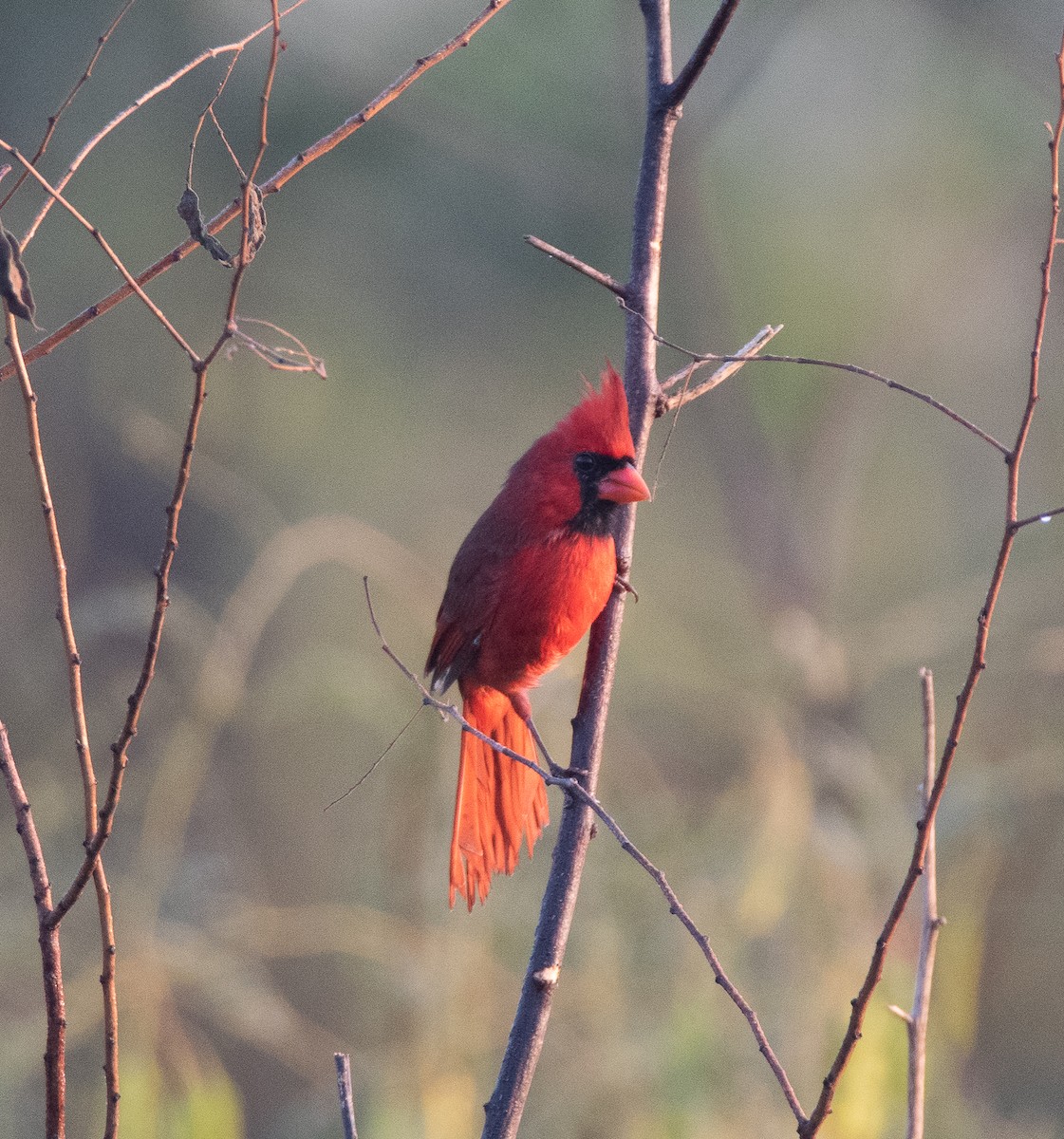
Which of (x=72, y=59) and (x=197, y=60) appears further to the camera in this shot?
(x=72, y=59)

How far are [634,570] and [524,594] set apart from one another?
423 centimetres

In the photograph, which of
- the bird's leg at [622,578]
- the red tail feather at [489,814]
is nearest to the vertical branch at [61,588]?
the bird's leg at [622,578]

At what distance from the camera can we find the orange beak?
1675 millimetres

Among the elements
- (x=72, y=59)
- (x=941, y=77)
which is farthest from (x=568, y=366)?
(x=72, y=59)

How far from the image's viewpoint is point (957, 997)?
217cm

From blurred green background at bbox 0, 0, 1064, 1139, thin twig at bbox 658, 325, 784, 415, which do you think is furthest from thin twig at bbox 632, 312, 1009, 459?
blurred green background at bbox 0, 0, 1064, 1139

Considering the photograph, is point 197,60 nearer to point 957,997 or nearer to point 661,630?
point 957,997

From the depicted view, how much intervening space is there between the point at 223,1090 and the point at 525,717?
27.8 inches

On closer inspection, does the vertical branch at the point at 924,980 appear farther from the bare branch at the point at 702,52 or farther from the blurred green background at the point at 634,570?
the blurred green background at the point at 634,570

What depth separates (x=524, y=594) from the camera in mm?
1922

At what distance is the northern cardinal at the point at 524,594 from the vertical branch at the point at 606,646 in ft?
0.77

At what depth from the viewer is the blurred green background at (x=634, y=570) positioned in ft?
7.98

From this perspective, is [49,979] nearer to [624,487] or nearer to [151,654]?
[151,654]

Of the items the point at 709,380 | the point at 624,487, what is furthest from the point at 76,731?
the point at 624,487
